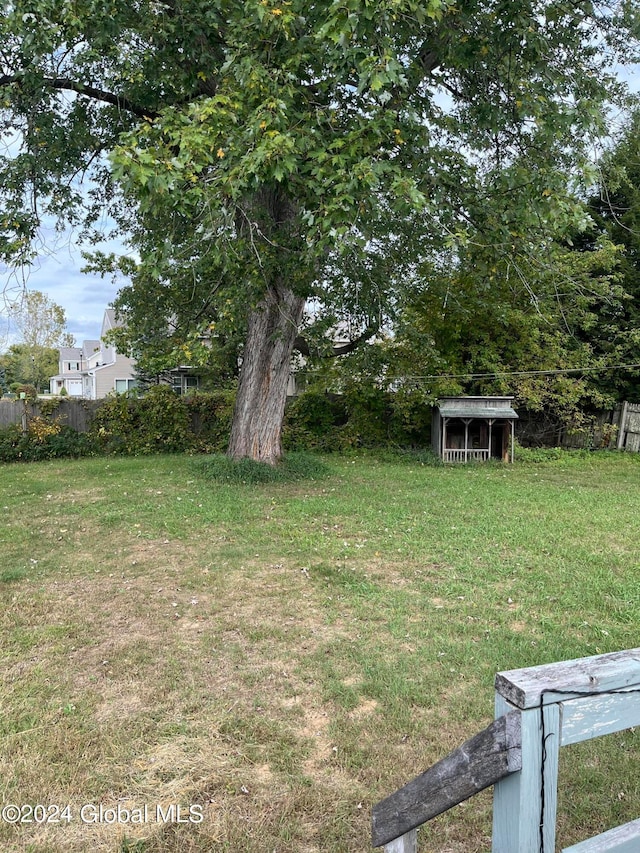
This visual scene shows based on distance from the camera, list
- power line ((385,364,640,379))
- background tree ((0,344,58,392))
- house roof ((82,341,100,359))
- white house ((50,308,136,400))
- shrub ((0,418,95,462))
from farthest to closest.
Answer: house roof ((82,341,100,359)) → background tree ((0,344,58,392)) → white house ((50,308,136,400)) → power line ((385,364,640,379)) → shrub ((0,418,95,462))

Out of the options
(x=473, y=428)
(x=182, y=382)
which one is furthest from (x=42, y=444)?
(x=182, y=382)

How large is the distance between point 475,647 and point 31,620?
110 inches

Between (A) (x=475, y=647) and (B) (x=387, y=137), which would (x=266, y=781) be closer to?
(A) (x=475, y=647)

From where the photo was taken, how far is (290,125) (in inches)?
193

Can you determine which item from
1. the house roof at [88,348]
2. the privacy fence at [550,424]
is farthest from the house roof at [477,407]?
the house roof at [88,348]

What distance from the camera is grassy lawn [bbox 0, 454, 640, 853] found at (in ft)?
6.74

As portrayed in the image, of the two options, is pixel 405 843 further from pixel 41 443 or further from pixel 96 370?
pixel 96 370

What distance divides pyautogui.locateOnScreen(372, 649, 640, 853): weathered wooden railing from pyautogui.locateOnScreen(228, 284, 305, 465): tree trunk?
7.99m

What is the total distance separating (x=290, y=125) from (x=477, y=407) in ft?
26.2

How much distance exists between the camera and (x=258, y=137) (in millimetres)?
4496

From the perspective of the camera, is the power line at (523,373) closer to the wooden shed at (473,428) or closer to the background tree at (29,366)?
the wooden shed at (473,428)

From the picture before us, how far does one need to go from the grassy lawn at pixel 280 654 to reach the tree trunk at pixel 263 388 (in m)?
2.56

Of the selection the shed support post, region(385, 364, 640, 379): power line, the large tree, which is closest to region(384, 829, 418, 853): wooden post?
the shed support post

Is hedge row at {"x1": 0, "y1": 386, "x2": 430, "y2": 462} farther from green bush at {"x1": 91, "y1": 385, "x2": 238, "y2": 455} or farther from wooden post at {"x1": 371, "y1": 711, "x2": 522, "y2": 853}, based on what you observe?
wooden post at {"x1": 371, "y1": 711, "x2": 522, "y2": 853}
